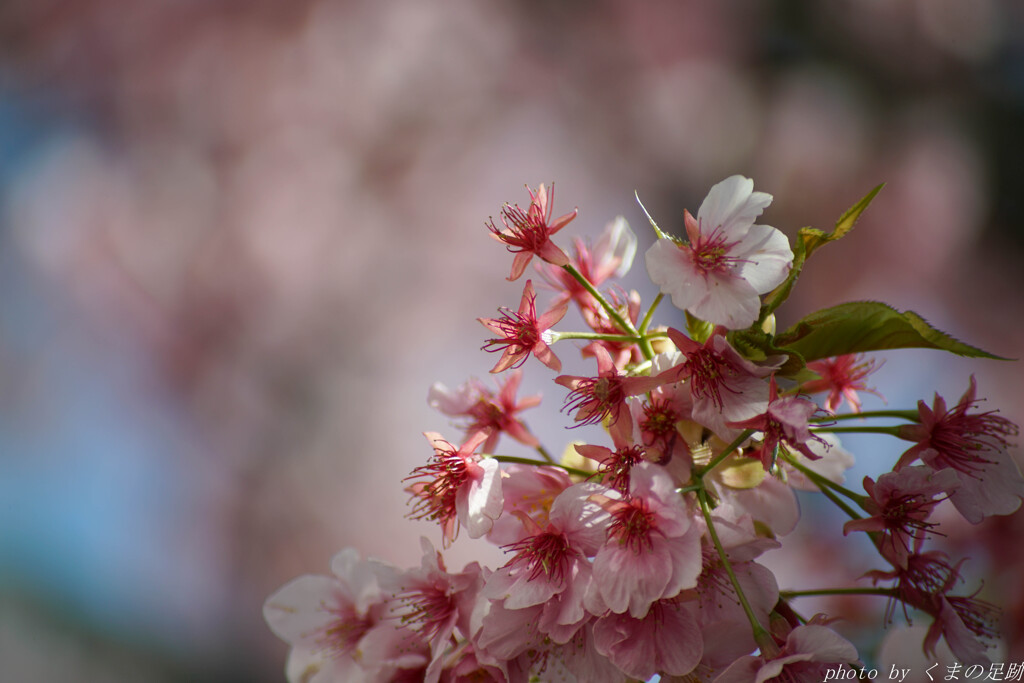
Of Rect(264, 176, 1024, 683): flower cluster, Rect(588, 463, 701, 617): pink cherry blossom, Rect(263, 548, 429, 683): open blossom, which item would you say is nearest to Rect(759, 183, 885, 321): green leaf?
Rect(264, 176, 1024, 683): flower cluster

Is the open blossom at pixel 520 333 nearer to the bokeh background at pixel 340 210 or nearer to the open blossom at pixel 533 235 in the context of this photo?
the open blossom at pixel 533 235

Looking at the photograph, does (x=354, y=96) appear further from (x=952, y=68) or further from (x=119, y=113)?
(x=952, y=68)

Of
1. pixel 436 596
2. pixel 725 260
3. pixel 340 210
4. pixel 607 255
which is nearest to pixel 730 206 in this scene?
pixel 725 260

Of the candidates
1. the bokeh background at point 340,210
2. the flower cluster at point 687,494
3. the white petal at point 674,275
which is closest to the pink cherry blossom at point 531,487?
the flower cluster at point 687,494

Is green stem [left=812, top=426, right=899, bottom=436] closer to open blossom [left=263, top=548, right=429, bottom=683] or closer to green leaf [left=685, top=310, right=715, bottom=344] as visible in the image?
green leaf [left=685, top=310, right=715, bottom=344]

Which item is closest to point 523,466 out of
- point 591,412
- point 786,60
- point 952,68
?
point 591,412

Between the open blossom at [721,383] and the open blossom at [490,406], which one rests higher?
the open blossom at [490,406]
